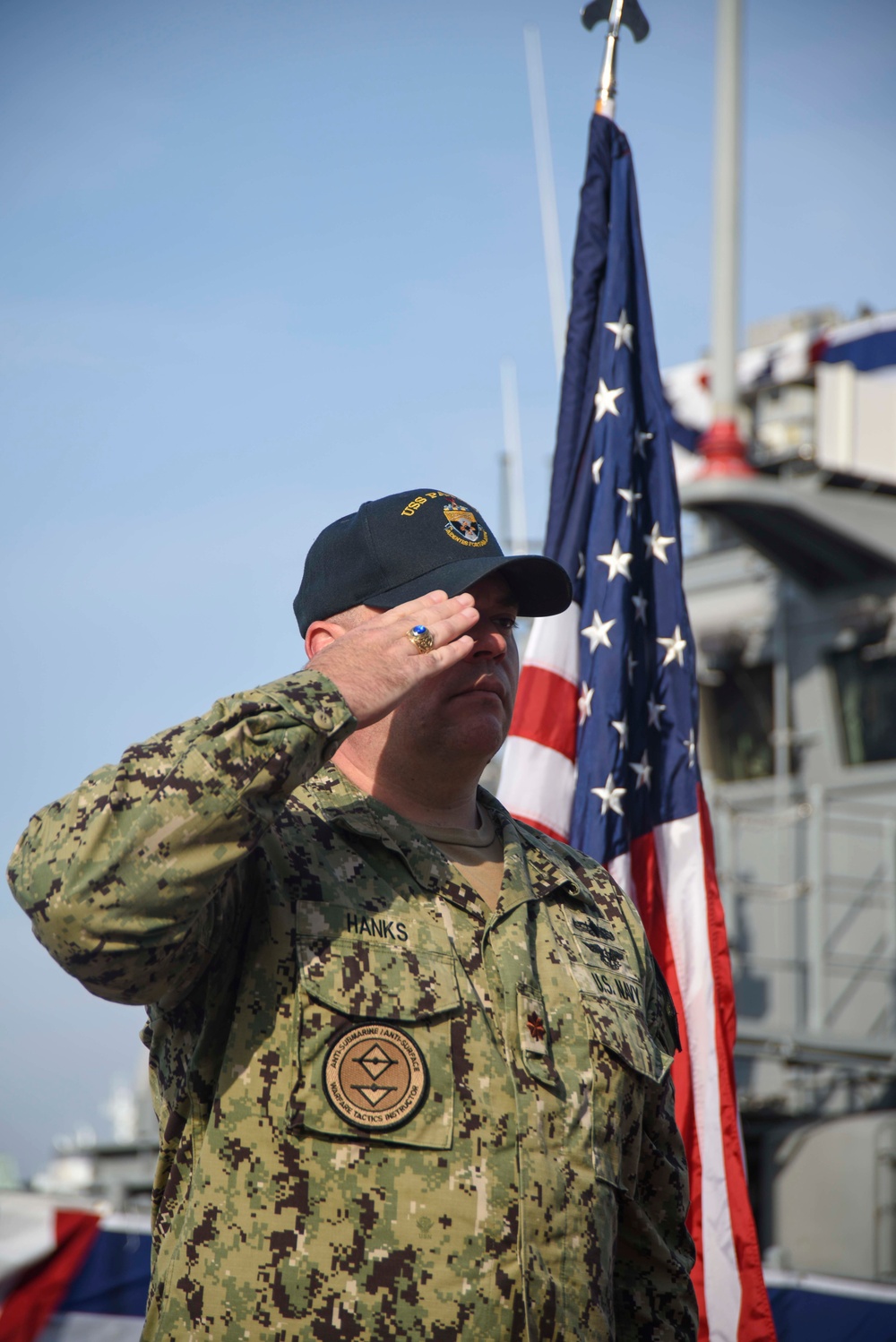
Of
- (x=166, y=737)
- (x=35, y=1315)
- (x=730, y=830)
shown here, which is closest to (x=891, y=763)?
(x=730, y=830)

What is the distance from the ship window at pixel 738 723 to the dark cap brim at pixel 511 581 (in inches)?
319

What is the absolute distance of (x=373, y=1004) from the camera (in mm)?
1651

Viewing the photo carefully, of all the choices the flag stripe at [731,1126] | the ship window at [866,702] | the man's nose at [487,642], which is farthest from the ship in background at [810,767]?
the man's nose at [487,642]

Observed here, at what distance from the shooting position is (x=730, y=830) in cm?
816

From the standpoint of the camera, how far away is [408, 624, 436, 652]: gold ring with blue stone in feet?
5.33

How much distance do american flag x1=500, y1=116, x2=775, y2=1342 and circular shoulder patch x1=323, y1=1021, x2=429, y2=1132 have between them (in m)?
1.63

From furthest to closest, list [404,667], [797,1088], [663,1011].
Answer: [797,1088], [663,1011], [404,667]

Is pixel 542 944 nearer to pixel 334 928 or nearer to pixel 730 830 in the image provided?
pixel 334 928

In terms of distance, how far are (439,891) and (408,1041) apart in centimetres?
24

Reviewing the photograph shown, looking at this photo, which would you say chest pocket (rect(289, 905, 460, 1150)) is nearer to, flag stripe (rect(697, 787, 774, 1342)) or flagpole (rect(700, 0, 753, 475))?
flag stripe (rect(697, 787, 774, 1342))

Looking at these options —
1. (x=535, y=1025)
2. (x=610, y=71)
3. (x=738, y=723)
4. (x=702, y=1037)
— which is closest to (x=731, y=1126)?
(x=702, y=1037)

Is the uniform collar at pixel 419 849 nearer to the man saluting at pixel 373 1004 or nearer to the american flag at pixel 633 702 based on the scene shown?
the man saluting at pixel 373 1004

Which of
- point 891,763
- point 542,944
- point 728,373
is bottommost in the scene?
point 542,944

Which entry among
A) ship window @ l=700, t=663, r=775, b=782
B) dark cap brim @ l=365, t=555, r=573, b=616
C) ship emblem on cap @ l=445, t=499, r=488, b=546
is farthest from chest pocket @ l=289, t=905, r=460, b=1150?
ship window @ l=700, t=663, r=775, b=782
